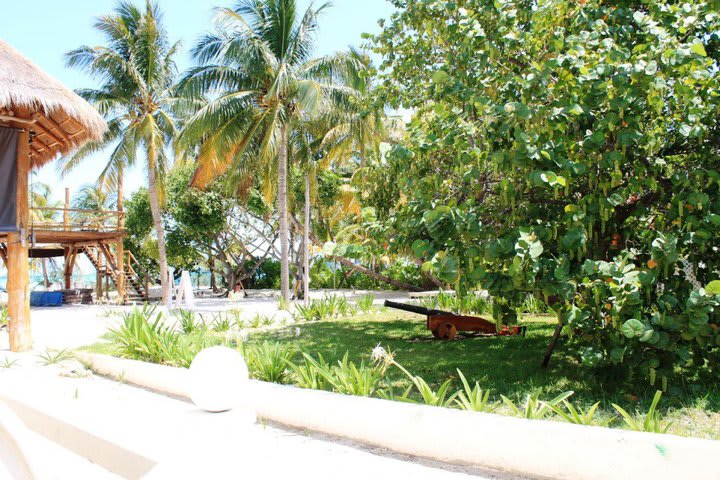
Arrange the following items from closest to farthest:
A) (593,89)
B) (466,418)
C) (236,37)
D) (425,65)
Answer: (466,418) → (593,89) → (425,65) → (236,37)

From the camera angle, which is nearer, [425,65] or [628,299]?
[628,299]

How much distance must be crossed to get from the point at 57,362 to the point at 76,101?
4102mm

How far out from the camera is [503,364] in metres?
6.82

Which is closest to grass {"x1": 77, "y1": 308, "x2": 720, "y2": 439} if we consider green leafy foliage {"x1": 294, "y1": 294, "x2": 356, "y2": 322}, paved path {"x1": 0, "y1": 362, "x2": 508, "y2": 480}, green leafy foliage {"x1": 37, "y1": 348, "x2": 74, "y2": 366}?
green leafy foliage {"x1": 37, "y1": 348, "x2": 74, "y2": 366}

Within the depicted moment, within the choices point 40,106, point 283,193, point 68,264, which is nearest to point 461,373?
point 40,106

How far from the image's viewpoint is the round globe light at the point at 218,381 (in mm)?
Result: 2229

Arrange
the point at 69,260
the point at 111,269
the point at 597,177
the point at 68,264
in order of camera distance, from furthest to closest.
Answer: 1. the point at 68,264
2. the point at 69,260
3. the point at 111,269
4. the point at 597,177

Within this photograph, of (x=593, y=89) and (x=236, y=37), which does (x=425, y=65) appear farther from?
(x=236, y=37)

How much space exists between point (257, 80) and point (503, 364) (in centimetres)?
1169

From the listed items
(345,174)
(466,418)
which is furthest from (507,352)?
(345,174)

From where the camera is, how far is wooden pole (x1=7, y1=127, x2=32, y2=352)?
8344mm

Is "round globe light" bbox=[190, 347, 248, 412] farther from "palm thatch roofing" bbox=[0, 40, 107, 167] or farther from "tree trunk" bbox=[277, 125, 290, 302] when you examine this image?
"tree trunk" bbox=[277, 125, 290, 302]

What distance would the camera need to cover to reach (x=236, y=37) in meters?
14.7

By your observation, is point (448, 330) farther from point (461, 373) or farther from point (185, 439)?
point (185, 439)
